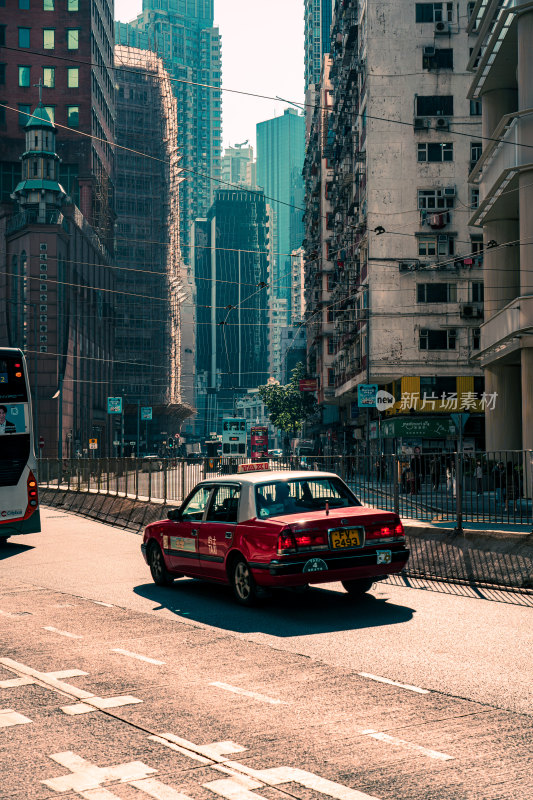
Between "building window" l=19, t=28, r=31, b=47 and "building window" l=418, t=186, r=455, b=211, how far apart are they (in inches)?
2289

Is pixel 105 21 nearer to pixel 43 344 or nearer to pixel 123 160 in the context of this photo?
pixel 123 160

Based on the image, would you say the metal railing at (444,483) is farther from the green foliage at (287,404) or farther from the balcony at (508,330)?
the green foliage at (287,404)

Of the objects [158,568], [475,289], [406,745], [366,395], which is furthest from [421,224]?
[406,745]

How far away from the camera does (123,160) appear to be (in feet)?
405

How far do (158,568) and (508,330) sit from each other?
19.5 m

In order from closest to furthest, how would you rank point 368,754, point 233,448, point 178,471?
1. point 368,754
2. point 178,471
3. point 233,448

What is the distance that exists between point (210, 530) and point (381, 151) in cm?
4356

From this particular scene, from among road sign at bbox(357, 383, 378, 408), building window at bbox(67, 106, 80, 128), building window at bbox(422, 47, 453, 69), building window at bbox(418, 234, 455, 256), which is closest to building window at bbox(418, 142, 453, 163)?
building window at bbox(418, 234, 455, 256)

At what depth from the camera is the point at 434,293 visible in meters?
51.8

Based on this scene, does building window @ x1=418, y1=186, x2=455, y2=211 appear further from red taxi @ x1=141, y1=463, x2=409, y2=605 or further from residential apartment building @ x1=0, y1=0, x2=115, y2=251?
residential apartment building @ x1=0, y1=0, x2=115, y2=251

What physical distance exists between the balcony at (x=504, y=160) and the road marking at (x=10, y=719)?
82.0ft

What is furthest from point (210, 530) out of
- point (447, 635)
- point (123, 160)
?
point (123, 160)

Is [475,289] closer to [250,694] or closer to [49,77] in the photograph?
[250,694]

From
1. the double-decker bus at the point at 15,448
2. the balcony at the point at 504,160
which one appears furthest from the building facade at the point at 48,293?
the double-decker bus at the point at 15,448
